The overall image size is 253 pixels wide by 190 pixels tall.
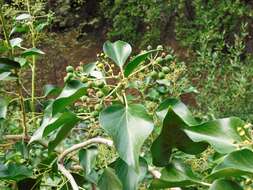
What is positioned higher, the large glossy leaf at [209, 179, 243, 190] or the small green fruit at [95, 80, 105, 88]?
the small green fruit at [95, 80, 105, 88]

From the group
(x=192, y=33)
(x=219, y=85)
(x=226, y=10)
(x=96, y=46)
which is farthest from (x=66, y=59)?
(x=219, y=85)

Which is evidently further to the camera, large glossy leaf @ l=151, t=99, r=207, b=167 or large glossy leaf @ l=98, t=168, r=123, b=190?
large glossy leaf @ l=98, t=168, r=123, b=190

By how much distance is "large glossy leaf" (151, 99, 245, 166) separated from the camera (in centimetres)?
59

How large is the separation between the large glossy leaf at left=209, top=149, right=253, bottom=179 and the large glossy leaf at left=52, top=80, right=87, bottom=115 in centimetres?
22

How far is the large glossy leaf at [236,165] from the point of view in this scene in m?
0.53

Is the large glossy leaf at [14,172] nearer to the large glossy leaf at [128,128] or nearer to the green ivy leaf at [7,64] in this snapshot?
the green ivy leaf at [7,64]

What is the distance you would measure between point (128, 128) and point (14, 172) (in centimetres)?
30

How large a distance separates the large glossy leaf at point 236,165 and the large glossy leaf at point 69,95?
0.72 ft

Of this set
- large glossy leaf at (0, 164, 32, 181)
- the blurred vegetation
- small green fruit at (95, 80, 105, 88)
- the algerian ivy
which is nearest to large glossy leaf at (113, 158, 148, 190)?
the algerian ivy

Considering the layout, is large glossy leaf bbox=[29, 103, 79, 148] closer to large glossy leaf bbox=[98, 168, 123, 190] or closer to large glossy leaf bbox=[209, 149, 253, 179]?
large glossy leaf bbox=[98, 168, 123, 190]

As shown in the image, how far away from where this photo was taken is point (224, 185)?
0.54 m

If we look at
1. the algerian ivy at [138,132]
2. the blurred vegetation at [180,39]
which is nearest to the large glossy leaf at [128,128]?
the algerian ivy at [138,132]

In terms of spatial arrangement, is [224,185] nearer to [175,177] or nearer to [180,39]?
[175,177]

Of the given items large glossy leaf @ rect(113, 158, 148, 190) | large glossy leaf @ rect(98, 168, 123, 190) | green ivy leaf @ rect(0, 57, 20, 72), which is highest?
green ivy leaf @ rect(0, 57, 20, 72)
